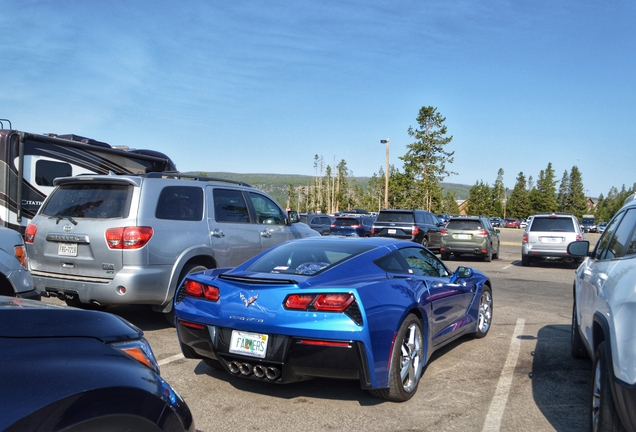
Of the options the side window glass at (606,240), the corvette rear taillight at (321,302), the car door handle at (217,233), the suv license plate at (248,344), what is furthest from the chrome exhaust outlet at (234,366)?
the car door handle at (217,233)

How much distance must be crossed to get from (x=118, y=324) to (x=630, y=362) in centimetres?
252

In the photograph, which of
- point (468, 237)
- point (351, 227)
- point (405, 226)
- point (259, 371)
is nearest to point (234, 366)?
point (259, 371)

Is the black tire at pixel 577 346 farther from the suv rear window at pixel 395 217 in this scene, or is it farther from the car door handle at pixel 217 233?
the suv rear window at pixel 395 217

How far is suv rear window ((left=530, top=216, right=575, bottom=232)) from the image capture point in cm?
1777

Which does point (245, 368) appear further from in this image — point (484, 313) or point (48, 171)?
point (48, 171)

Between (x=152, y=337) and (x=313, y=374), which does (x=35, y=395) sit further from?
(x=152, y=337)

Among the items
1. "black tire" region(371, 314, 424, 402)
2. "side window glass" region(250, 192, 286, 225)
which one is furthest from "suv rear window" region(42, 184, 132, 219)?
"black tire" region(371, 314, 424, 402)

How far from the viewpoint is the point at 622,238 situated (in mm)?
4258

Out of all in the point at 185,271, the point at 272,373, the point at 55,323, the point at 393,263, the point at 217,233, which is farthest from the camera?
the point at 217,233

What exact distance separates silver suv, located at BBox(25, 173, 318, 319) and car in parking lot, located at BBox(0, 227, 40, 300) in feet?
3.01

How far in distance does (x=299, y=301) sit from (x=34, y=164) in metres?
8.35

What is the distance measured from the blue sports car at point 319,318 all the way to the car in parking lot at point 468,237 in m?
14.5

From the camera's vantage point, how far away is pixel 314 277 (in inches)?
178

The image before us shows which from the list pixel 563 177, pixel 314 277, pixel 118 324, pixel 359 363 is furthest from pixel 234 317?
pixel 563 177
